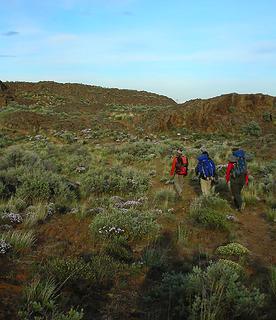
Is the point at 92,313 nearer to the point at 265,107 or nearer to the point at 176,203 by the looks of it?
the point at 176,203

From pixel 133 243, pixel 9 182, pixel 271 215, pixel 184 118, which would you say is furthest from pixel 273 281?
pixel 184 118

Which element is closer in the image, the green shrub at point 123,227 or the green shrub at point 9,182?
the green shrub at point 123,227

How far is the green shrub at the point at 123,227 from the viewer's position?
27.6ft

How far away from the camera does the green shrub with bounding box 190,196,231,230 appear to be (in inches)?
383

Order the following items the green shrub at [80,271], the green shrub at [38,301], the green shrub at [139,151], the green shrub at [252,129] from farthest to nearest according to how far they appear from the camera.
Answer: the green shrub at [252,129], the green shrub at [139,151], the green shrub at [80,271], the green shrub at [38,301]

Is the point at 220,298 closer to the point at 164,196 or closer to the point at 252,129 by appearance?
the point at 164,196

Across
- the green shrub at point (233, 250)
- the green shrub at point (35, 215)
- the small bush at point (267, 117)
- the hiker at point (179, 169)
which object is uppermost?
the small bush at point (267, 117)

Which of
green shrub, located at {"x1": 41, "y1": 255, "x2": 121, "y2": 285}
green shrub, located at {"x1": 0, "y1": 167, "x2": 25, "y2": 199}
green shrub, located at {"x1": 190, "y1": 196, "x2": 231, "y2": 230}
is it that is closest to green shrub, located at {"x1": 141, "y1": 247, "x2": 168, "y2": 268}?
green shrub, located at {"x1": 41, "y1": 255, "x2": 121, "y2": 285}

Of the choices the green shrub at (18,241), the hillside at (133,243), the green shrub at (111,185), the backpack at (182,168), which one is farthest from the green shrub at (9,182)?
the backpack at (182,168)

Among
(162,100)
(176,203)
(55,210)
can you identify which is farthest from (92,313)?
(162,100)

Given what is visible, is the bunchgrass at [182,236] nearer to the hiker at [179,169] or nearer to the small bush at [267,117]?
the hiker at [179,169]

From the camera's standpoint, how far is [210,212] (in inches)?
402

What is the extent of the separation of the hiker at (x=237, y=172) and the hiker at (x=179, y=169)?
5.14ft

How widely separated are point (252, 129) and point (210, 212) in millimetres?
19567
